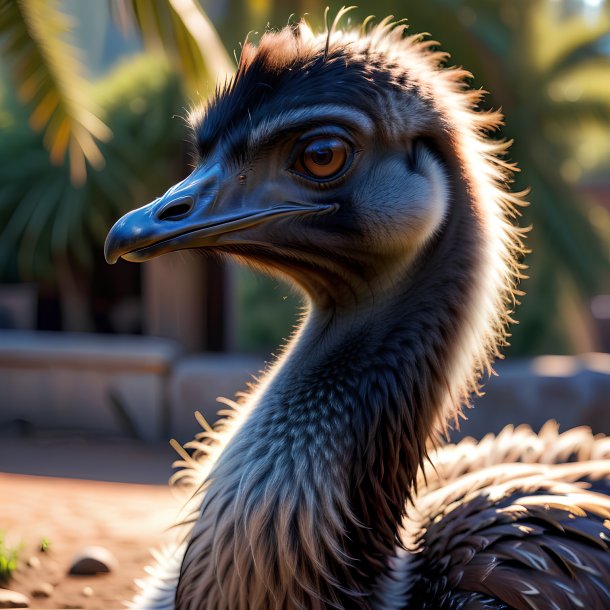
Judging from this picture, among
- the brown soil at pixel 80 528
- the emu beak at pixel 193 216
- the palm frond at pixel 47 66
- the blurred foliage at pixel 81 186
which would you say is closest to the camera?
the emu beak at pixel 193 216

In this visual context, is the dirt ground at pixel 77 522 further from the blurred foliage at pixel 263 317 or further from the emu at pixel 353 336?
the blurred foliage at pixel 263 317

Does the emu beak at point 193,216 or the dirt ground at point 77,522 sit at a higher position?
the emu beak at point 193,216

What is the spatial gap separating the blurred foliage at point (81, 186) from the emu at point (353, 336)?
27.4 feet

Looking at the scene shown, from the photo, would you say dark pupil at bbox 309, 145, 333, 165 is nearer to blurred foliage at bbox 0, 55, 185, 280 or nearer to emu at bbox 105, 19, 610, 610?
emu at bbox 105, 19, 610, 610

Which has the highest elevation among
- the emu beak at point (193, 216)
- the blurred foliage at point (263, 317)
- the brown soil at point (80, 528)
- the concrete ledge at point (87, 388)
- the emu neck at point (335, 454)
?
the emu beak at point (193, 216)

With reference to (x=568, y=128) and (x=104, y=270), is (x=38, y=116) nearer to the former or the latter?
(x=104, y=270)

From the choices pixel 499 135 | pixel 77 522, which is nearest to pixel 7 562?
pixel 77 522

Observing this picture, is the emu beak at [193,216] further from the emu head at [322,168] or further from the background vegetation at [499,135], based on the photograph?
the background vegetation at [499,135]

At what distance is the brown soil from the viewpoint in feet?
11.7

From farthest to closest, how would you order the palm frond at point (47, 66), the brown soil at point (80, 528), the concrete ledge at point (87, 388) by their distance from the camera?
1. the concrete ledge at point (87, 388)
2. the palm frond at point (47, 66)
3. the brown soil at point (80, 528)

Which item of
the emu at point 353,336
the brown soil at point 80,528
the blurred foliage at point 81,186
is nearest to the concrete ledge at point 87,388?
the brown soil at point 80,528

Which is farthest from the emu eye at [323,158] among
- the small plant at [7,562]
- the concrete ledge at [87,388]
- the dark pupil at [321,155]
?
the concrete ledge at [87,388]

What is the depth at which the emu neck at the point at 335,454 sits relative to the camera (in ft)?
7.20

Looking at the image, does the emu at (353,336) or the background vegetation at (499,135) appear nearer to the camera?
the emu at (353,336)
